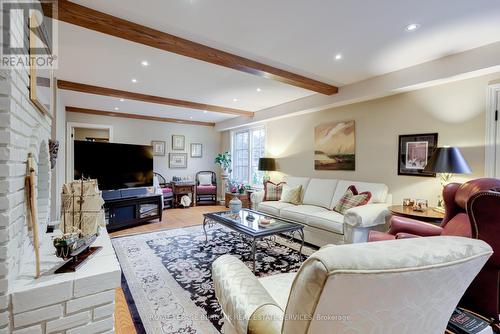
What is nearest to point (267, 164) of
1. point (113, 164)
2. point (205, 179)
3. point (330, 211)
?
point (330, 211)

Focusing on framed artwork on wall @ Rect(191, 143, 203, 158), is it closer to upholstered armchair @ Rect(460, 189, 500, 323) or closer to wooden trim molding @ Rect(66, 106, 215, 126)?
wooden trim molding @ Rect(66, 106, 215, 126)

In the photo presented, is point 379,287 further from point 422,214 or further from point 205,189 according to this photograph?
point 205,189

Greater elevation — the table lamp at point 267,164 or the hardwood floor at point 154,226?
the table lamp at point 267,164

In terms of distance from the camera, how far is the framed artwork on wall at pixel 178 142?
6.88 metres

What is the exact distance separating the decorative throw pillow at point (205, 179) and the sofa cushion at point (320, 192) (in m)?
3.54

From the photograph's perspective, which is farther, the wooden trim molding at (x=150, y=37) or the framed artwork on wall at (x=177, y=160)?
the framed artwork on wall at (x=177, y=160)

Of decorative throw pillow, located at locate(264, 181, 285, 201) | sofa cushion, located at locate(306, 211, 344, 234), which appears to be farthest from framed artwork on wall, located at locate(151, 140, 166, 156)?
sofa cushion, located at locate(306, 211, 344, 234)

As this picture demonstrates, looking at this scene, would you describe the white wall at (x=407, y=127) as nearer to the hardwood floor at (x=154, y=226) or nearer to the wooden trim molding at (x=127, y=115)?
the hardwood floor at (x=154, y=226)

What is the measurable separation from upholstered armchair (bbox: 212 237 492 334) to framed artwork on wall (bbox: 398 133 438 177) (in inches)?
109

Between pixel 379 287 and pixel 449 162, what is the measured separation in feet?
8.27

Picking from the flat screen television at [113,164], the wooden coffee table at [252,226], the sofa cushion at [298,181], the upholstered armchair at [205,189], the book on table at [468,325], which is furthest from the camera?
the upholstered armchair at [205,189]

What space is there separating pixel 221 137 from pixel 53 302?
6.64 metres

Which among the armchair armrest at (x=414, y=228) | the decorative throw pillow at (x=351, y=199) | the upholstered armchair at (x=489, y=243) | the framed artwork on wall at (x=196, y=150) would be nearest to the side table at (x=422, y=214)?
the armchair armrest at (x=414, y=228)

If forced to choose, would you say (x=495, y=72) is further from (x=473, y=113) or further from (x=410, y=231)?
(x=410, y=231)
